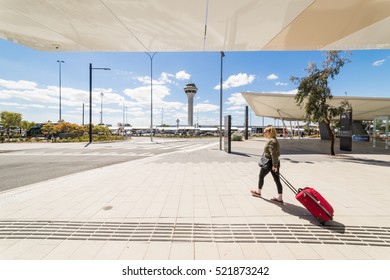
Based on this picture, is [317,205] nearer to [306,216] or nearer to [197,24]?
[306,216]

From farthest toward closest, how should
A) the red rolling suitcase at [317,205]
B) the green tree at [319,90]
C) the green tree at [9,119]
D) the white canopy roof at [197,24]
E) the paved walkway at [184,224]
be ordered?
the green tree at [9,119]
the green tree at [319,90]
the white canopy roof at [197,24]
the red rolling suitcase at [317,205]
the paved walkway at [184,224]

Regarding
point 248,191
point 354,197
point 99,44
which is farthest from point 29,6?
point 354,197

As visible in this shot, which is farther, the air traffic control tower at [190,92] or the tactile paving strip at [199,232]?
the air traffic control tower at [190,92]

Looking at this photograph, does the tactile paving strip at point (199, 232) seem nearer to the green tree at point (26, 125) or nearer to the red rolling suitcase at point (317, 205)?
the red rolling suitcase at point (317, 205)

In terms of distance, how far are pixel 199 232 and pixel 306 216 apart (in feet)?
7.64

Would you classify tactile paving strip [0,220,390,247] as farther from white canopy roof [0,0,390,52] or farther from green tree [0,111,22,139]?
green tree [0,111,22,139]

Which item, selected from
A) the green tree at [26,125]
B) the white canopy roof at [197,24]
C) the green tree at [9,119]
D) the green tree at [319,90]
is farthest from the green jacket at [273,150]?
the green tree at [26,125]

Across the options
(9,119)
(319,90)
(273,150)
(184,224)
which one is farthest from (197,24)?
(9,119)

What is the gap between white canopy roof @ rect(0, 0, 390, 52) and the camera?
3.74 m

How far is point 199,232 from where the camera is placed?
3.26m

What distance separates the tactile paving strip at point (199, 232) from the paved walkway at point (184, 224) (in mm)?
17

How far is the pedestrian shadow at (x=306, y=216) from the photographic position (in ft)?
11.1

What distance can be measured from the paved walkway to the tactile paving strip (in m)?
0.02
